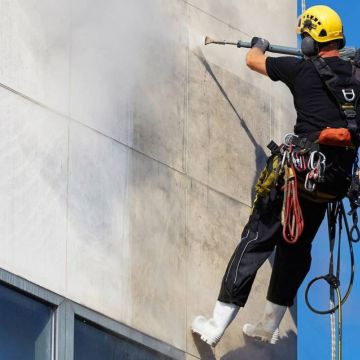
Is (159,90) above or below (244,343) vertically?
above

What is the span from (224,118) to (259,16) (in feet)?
3.71

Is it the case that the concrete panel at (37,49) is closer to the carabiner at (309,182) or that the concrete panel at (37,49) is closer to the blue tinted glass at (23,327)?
the blue tinted glass at (23,327)

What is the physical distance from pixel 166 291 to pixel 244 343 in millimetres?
844

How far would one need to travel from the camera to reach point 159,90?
959 centimetres

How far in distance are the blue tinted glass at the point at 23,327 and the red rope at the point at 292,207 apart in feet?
5.59

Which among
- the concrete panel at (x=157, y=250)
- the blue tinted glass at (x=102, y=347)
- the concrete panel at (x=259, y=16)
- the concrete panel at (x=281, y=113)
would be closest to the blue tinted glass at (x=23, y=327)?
the blue tinted glass at (x=102, y=347)

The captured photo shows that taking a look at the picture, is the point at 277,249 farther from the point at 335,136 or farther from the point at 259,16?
the point at 259,16

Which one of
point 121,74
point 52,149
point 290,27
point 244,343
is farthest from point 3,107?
point 290,27

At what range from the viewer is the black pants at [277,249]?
29.7ft

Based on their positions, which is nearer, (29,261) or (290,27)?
(29,261)

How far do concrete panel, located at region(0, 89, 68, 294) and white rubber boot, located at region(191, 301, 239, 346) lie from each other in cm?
126

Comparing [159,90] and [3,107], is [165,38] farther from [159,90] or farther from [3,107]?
[3,107]

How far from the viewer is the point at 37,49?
8562mm

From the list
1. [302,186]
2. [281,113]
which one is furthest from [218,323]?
[281,113]
